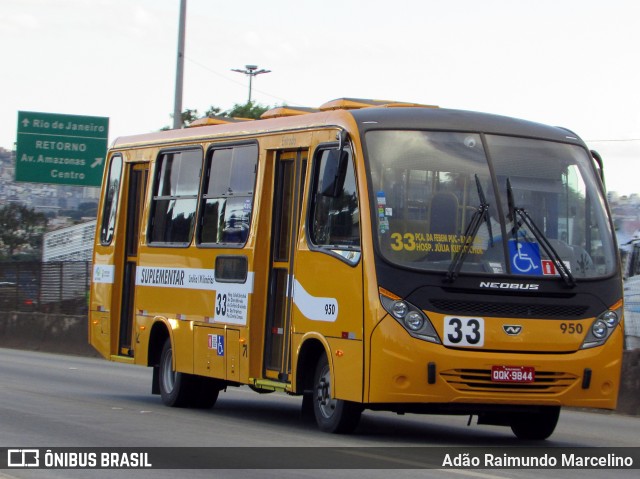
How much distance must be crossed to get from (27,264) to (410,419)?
19.3m

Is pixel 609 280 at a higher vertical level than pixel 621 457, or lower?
higher

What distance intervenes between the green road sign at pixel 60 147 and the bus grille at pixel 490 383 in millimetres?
23529

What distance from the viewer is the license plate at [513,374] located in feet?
37.9

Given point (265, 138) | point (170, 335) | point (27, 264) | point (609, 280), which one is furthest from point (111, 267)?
point (27, 264)

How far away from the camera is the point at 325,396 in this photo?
12648 millimetres

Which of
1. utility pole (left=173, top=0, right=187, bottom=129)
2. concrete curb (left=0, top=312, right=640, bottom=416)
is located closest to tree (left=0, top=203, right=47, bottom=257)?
concrete curb (left=0, top=312, right=640, bottom=416)

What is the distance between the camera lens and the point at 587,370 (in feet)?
39.0

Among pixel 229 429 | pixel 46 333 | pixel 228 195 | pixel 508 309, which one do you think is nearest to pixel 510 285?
pixel 508 309

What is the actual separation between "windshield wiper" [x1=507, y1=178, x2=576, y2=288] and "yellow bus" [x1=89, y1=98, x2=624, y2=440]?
0.01 metres

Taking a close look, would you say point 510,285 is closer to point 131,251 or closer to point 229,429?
point 229,429

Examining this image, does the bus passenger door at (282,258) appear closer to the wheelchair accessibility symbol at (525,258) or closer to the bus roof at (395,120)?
the bus roof at (395,120)

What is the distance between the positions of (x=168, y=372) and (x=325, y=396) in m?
4.01

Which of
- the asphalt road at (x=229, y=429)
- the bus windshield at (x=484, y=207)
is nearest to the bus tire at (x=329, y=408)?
the asphalt road at (x=229, y=429)

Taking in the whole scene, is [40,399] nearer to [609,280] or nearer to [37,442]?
[37,442]
